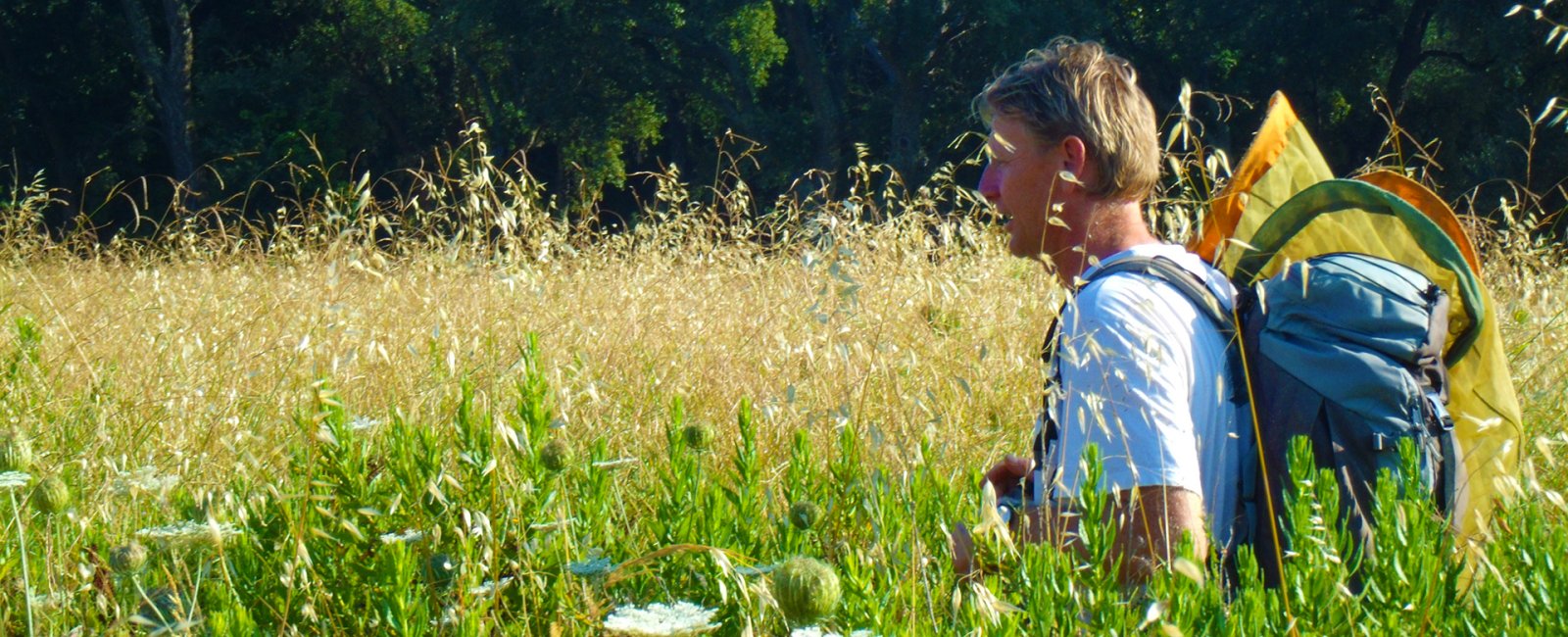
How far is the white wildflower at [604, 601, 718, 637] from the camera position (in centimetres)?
134

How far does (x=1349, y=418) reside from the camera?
1.64 meters

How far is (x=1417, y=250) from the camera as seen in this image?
6.32ft

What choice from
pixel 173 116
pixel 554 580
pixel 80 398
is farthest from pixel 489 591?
pixel 173 116


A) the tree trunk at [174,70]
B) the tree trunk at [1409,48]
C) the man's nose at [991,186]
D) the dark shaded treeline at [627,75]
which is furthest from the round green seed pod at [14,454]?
the tree trunk at [174,70]

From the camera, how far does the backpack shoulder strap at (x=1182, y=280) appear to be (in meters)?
1.93

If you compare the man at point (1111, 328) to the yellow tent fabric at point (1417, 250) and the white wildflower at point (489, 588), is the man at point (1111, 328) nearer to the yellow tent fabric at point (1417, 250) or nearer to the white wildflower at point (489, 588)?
the yellow tent fabric at point (1417, 250)

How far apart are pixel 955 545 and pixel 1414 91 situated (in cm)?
2267

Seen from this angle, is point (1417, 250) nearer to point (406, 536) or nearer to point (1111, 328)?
point (1111, 328)

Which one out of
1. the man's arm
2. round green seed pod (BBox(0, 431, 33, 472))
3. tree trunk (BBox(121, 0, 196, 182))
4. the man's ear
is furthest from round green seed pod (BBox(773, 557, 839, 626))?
tree trunk (BBox(121, 0, 196, 182))

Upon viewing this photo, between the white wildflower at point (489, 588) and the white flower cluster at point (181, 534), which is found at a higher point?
the white flower cluster at point (181, 534)

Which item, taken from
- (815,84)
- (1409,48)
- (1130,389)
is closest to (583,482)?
(1130,389)

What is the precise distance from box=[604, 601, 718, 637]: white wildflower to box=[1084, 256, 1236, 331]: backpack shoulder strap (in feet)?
2.88

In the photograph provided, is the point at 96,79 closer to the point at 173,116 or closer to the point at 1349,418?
the point at 173,116

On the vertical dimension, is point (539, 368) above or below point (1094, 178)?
below
